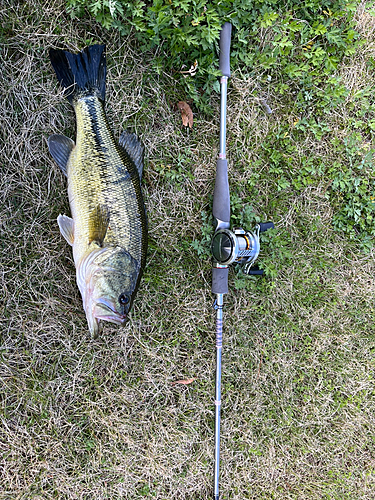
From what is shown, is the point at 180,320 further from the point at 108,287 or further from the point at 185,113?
the point at 185,113

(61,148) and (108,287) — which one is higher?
(61,148)

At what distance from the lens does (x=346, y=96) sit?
3.01 meters

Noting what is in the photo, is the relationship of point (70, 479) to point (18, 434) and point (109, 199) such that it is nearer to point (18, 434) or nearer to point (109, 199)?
point (18, 434)

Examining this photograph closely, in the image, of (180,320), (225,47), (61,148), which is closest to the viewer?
(61,148)

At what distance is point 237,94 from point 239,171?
65 centimetres

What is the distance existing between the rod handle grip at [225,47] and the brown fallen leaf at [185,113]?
38cm

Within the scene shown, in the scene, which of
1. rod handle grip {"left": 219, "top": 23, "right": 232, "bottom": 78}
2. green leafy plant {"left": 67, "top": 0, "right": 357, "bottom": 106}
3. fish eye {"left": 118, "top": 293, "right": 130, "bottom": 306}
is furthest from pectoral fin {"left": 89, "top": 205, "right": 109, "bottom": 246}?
rod handle grip {"left": 219, "top": 23, "right": 232, "bottom": 78}

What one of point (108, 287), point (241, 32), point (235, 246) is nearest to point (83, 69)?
point (241, 32)

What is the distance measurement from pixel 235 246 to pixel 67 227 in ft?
3.98

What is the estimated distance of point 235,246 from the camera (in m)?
2.40

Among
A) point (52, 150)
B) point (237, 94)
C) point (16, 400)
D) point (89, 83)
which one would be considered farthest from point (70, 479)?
point (237, 94)

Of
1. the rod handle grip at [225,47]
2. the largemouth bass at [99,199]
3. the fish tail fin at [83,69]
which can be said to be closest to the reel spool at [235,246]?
the largemouth bass at [99,199]

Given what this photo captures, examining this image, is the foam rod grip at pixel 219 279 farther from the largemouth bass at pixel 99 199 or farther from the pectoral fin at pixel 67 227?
the pectoral fin at pixel 67 227

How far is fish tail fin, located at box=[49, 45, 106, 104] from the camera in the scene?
2.24m
